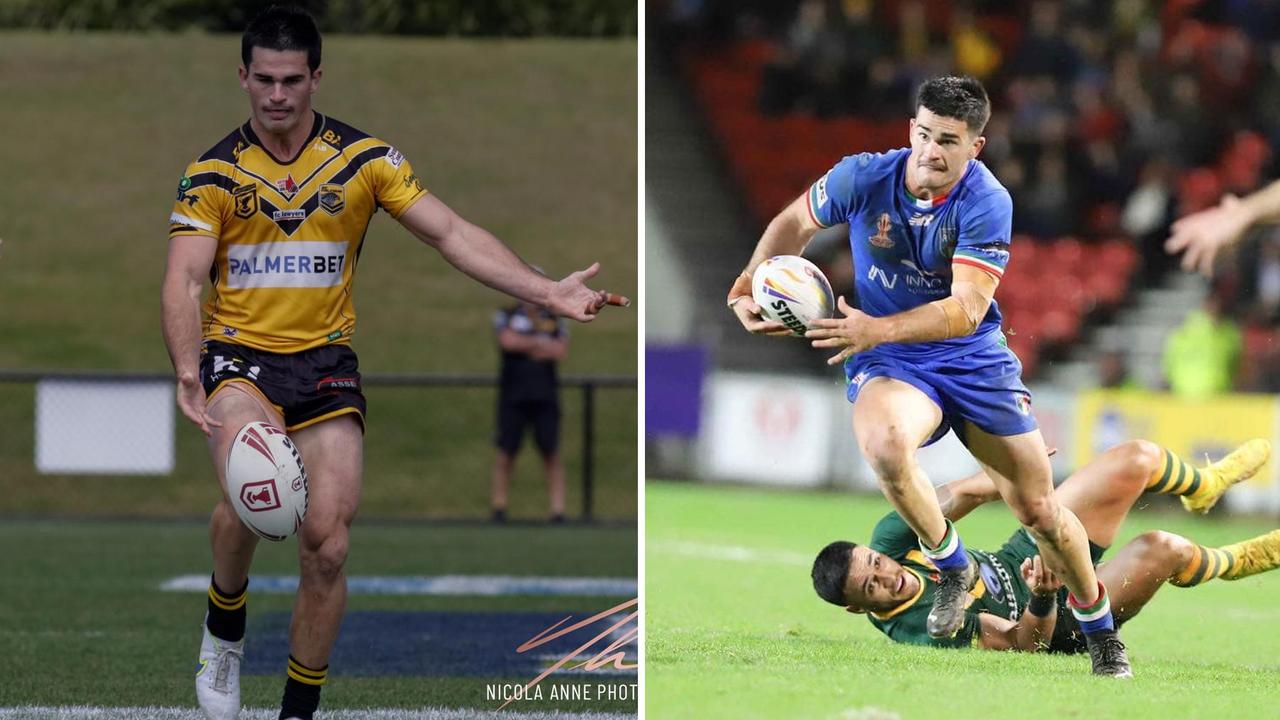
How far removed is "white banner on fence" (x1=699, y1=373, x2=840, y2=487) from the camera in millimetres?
15492

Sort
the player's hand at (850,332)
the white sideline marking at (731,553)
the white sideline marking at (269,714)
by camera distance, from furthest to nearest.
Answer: the white sideline marking at (731,553) < the white sideline marking at (269,714) < the player's hand at (850,332)

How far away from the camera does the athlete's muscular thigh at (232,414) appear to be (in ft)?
17.3

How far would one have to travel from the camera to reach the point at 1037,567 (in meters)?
6.02

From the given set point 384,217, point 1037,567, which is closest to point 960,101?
point 1037,567

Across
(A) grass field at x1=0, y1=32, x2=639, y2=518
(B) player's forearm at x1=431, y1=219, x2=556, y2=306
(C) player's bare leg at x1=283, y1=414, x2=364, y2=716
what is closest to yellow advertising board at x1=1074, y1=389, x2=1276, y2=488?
(A) grass field at x1=0, y1=32, x2=639, y2=518

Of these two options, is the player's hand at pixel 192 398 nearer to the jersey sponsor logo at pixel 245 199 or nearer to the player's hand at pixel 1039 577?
the jersey sponsor logo at pixel 245 199

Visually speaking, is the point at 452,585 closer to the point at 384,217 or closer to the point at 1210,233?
the point at 1210,233

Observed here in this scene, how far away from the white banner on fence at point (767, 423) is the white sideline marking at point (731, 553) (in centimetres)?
370

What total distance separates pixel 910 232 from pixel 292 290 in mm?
1923

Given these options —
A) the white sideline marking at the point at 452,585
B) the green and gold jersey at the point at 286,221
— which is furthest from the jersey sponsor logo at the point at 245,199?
the white sideline marking at the point at 452,585

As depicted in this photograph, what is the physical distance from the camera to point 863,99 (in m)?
14.2

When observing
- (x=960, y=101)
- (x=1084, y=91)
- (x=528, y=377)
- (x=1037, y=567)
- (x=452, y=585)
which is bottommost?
(x=452, y=585)

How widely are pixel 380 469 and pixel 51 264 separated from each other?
587 cm

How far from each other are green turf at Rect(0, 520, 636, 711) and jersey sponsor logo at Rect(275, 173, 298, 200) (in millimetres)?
1862
